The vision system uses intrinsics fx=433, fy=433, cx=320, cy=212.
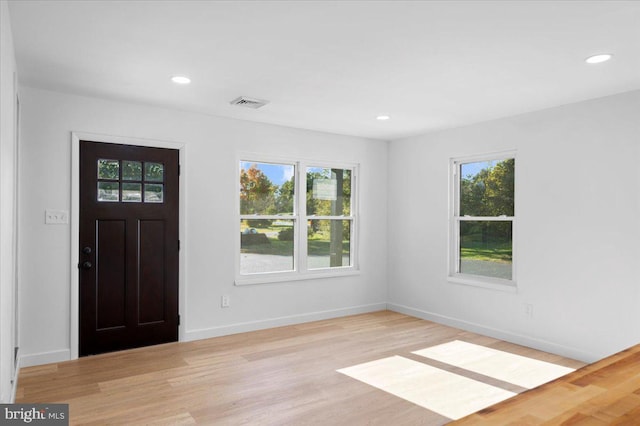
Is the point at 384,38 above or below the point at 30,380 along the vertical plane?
above

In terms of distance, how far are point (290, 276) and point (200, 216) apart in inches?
52.9

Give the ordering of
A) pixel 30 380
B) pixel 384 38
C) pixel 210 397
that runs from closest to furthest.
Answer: pixel 384 38 < pixel 210 397 < pixel 30 380

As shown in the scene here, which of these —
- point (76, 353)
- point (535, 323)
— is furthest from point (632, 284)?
point (76, 353)

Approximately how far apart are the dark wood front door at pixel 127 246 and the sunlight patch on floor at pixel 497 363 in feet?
8.74

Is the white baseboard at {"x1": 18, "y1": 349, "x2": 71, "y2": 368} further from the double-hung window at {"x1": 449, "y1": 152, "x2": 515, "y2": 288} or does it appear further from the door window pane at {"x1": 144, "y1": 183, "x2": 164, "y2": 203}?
the double-hung window at {"x1": 449, "y1": 152, "x2": 515, "y2": 288}

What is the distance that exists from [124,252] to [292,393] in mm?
2188

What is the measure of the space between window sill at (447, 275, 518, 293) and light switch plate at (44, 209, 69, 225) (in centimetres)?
416

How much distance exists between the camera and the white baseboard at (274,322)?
4.62 m

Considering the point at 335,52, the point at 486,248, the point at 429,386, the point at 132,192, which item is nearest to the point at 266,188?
the point at 132,192

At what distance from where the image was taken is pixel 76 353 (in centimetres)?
395

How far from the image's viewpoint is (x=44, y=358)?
3.81m

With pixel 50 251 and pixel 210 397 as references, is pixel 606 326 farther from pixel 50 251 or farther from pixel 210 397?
pixel 50 251

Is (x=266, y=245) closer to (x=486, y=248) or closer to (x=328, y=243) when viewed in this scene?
(x=328, y=243)

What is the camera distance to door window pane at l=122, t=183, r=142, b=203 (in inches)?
167
